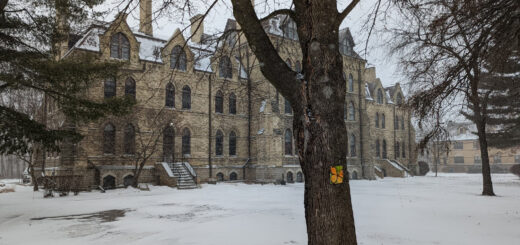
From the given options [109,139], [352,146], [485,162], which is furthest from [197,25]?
[352,146]

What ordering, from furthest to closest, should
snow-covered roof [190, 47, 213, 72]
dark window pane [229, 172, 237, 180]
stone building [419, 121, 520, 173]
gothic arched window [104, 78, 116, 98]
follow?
stone building [419, 121, 520, 173], dark window pane [229, 172, 237, 180], gothic arched window [104, 78, 116, 98], snow-covered roof [190, 47, 213, 72]

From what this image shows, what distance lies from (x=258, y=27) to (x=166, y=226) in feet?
22.0

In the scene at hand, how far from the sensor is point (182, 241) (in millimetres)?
7875

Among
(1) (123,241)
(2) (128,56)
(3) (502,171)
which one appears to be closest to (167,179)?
(2) (128,56)

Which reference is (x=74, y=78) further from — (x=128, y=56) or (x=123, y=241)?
(x=128, y=56)

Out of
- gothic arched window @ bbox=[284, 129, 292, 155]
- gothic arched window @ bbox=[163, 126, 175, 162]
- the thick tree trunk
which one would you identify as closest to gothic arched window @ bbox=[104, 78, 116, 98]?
gothic arched window @ bbox=[163, 126, 175, 162]

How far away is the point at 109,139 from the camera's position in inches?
938

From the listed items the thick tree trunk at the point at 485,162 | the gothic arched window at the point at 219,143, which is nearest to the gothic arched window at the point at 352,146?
the gothic arched window at the point at 219,143

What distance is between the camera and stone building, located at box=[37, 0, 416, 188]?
23344mm

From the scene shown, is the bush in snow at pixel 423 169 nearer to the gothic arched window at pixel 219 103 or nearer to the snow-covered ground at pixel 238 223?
the gothic arched window at pixel 219 103

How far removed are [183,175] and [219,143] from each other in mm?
5436

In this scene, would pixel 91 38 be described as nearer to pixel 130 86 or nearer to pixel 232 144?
pixel 130 86

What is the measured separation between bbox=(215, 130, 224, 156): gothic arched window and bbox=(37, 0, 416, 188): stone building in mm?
83

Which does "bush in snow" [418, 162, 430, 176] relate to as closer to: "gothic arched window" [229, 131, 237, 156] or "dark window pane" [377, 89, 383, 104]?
"dark window pane" [377, 89, 383, 104]
